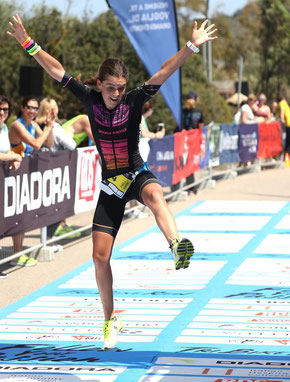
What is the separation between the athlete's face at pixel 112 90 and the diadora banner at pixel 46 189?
326 cm

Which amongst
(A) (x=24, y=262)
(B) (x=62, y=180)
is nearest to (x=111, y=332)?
(A) (x=24, y=262)

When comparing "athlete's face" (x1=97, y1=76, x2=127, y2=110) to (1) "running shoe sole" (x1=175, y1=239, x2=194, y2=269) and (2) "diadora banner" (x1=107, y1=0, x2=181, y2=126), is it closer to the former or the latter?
(1) "running shoe sole" (x1=175, y1=239, x2=194, y2=269)

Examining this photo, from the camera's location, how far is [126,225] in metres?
13.7

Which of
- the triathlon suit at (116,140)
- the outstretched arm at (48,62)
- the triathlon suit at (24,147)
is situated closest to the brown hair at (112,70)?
the triathlon suit at (116,140)

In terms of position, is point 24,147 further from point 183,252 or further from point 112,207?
point 183,252

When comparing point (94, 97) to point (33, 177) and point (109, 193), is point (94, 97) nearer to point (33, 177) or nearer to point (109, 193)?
point (109, 193)

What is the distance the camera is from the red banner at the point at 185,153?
52.6 feet

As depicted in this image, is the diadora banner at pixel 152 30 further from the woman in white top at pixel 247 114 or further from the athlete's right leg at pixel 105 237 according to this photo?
the athlete's right leg at pixel 105 237

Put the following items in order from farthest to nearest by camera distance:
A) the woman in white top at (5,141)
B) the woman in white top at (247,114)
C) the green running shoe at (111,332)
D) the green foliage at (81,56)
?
1. the green foliage at (81,56)
2. the woman in white top at (247,114)
3. the woman in white top at (5,141)
4. the green running shoe at (111,332)

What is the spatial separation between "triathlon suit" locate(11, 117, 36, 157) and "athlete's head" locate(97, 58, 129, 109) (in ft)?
14.7

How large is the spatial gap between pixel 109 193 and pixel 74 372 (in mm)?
1260

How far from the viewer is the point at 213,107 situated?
36.4 metres

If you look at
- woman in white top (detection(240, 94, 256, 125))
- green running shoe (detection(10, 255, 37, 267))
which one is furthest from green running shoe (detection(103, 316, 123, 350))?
woman in white top (detection(240, 94, 256, 125))

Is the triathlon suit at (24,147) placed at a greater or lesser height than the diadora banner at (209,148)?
greater
